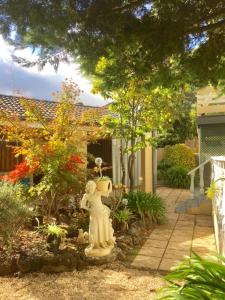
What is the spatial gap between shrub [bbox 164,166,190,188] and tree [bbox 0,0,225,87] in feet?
38.9

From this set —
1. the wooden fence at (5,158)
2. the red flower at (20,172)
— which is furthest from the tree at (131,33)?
the wooden fence at (5,158)

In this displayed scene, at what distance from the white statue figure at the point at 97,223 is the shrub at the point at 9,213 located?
1071 mm

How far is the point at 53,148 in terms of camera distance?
286 inches

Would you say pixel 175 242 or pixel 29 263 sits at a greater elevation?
pixel 29 263

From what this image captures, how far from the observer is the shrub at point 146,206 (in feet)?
29.1

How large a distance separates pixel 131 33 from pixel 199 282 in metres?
2.65

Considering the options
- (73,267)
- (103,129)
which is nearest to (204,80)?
(73,267)

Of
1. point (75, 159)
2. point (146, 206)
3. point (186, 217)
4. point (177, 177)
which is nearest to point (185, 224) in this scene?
point (186, 217)

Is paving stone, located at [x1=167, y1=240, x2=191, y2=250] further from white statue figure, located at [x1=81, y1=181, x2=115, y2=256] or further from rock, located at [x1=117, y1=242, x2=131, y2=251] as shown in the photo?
white statue figure, located at [x1=81, y1=181, x2=115, y2=256]

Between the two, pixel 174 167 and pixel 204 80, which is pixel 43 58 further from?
pixel 174 167

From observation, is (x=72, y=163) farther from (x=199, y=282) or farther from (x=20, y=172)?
(x=199, y=282)

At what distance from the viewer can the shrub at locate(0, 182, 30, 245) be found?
5.75m

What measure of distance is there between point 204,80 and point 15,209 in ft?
11.8

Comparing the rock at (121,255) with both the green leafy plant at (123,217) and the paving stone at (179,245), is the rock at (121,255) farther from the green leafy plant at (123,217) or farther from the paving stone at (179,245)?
the green leafy plant at (123,217)
